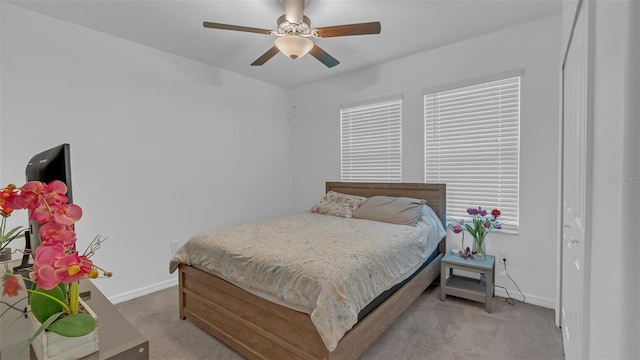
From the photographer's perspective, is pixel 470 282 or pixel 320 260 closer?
pixel 320 260

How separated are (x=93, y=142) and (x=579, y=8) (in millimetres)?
3637

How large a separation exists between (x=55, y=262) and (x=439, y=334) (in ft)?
7.64

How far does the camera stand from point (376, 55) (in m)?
3.20

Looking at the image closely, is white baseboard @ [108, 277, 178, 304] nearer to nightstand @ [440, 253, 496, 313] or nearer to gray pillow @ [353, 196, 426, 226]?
gray pillow @ [353, 196, 426, 226]

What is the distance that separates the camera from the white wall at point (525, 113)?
8.14ft

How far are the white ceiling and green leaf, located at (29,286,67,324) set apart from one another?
218 centimetres

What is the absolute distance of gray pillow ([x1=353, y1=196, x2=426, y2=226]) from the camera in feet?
9.04

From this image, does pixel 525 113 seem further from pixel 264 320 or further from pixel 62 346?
pixel 62 346

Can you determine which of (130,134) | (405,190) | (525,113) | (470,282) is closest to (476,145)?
(525,113)

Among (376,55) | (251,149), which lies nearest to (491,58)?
(376,55)

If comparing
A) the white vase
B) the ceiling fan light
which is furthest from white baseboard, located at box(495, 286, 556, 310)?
the white vase

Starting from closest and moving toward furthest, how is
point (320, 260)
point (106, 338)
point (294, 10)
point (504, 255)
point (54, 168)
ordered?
1. point (106, 338)
2. point (54, 168)
3. point (320, 260)
4. point (294, 10)
5. point (504, 255)

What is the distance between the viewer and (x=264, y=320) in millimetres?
1719

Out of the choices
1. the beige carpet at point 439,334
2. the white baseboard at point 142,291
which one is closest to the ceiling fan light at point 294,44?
the beige carpet at point 439,334
